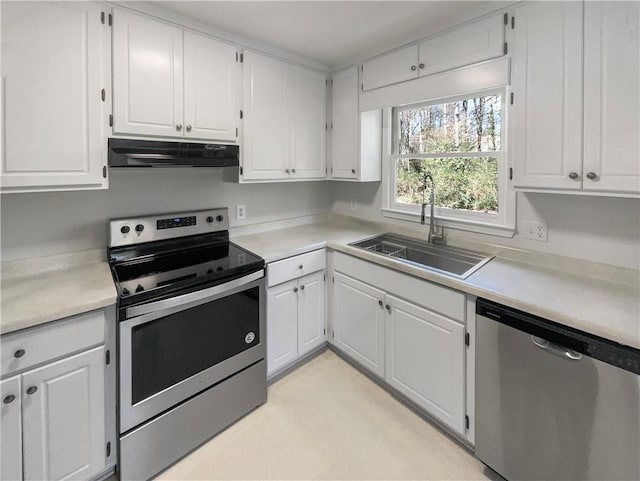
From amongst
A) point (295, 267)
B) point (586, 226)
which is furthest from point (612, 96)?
point (295, 267)

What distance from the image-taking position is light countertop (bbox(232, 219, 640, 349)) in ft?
3.84

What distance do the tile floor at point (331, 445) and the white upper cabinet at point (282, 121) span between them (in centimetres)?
157

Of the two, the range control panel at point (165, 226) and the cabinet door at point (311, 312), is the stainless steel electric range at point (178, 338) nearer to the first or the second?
the range control panel at point (165, 226)

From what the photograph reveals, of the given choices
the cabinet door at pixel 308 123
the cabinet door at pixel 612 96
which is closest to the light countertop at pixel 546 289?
the cabinet door at pixel 612 96

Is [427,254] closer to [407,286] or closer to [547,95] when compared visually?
[407,286]

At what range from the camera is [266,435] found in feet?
5.89

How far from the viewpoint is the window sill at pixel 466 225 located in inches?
77.0

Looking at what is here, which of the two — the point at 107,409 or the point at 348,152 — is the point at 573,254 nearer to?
the point at 348,152

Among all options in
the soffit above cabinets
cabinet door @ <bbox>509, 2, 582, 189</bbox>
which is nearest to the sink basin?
cabinet door @ <bbox>509, 2, 582, 189</bbox>

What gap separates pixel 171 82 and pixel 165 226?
87 cm

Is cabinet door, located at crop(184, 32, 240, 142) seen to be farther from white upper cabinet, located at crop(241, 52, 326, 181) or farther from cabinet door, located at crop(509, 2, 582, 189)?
cabinet door, located at crop(509, 2, 582, 189)

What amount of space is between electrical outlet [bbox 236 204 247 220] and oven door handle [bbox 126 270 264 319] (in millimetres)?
805

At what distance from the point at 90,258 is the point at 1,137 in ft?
2.45

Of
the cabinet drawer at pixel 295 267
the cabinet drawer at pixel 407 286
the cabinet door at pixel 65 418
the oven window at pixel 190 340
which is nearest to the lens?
the cabinet door at pixel 65 418
